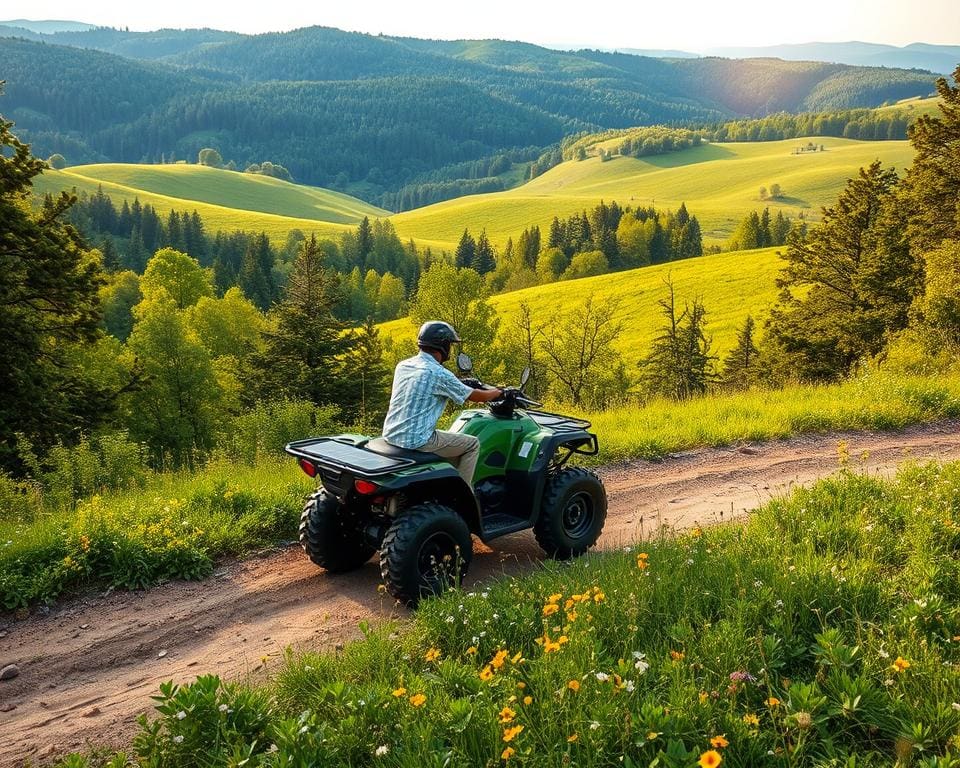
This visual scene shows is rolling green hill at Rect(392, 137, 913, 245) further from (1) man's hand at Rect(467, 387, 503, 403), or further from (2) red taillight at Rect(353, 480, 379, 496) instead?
(2) red taillight at Rect(353, 480, 379, 496)

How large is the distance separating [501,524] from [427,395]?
155 cm

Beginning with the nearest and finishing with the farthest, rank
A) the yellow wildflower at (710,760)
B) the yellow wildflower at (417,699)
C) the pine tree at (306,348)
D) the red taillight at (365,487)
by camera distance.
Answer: the yellow wildflower at (710,760) < the yellow wildflower at (417,699) < the red taillight at (365,487) < the pine tree at (306,348)

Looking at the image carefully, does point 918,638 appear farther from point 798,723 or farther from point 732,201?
point 732,201

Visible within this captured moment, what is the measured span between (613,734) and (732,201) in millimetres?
174549

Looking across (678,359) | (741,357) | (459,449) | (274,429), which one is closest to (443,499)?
(459,449)

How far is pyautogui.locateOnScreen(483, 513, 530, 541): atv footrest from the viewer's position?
6692 mm

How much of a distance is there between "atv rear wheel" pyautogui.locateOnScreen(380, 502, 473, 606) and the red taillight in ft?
1.19

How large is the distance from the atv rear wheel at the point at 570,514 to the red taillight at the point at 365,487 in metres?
1.97

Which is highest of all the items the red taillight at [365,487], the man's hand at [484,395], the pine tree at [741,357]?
the man's hand at [484,395]

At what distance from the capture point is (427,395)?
20.7 feet

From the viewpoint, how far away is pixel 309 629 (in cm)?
591

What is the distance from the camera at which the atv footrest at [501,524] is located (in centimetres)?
669

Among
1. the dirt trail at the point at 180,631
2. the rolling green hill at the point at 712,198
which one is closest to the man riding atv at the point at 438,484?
the dirt trail at the point at 180,631

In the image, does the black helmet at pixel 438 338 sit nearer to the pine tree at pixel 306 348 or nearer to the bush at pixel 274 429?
the bush at pixel 274 429
